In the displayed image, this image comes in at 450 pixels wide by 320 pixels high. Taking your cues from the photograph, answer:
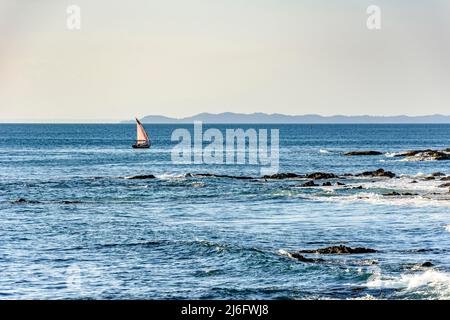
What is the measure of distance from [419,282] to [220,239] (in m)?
11.4

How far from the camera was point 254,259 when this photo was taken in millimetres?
27750

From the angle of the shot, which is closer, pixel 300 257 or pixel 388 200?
pixel 300 257

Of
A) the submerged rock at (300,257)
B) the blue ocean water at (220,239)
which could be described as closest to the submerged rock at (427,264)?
the blue ocean water at (220,239)

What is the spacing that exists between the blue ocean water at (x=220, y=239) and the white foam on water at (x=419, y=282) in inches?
1.2

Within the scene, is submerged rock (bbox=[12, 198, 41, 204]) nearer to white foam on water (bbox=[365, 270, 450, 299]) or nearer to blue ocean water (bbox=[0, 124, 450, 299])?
blue ocean water (bbox=[0, 124, 450, 299])

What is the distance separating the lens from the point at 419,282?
22750mm

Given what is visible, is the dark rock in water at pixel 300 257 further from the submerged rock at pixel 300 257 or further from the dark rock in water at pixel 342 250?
the dark rock in water at pixel 342 250

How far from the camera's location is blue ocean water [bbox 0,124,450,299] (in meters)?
23.0

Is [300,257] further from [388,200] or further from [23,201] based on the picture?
[23,201]

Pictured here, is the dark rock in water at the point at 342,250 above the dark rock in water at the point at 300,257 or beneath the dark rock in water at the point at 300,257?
above

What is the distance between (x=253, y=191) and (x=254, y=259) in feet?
96.0

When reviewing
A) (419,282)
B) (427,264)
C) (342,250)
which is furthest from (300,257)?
(419,282)

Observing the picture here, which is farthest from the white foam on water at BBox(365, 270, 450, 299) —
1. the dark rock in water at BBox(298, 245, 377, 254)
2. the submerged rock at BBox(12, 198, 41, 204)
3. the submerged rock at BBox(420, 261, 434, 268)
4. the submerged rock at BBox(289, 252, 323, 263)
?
the submerged rock at BBox(12, 198, 41, 204)

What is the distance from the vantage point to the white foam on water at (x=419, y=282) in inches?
858
